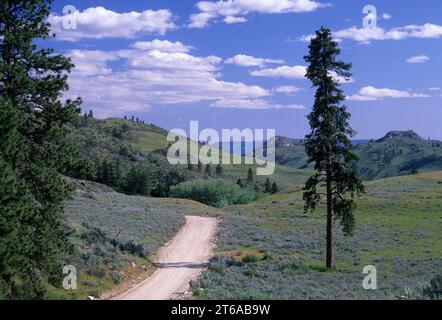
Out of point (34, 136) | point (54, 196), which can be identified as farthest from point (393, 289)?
point (34, 136)

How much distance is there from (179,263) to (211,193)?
62099 mm

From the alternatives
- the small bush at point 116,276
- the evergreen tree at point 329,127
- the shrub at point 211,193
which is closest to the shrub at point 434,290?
the evergreen tree at point 329,127

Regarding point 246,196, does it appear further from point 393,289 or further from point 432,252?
point 393,289

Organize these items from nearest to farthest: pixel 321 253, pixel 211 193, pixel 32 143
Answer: pixel 32 143 → pixel 321 253 → pixel 211 193

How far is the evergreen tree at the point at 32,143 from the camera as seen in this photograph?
1695 cm

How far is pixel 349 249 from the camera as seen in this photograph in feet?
128

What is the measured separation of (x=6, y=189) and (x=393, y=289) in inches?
763

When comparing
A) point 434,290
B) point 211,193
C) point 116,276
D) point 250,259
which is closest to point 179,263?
point 250,259

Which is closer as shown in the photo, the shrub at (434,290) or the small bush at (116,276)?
the shrub at (434,290)

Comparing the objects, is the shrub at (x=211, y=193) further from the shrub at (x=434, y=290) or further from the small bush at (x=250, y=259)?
the shrub at (x=434, y=290)

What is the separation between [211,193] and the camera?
92.8 metres

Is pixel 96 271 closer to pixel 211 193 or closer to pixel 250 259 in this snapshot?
pixel 250 259

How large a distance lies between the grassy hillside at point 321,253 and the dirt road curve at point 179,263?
1044 mm

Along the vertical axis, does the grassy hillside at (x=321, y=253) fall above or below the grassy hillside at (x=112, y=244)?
below
